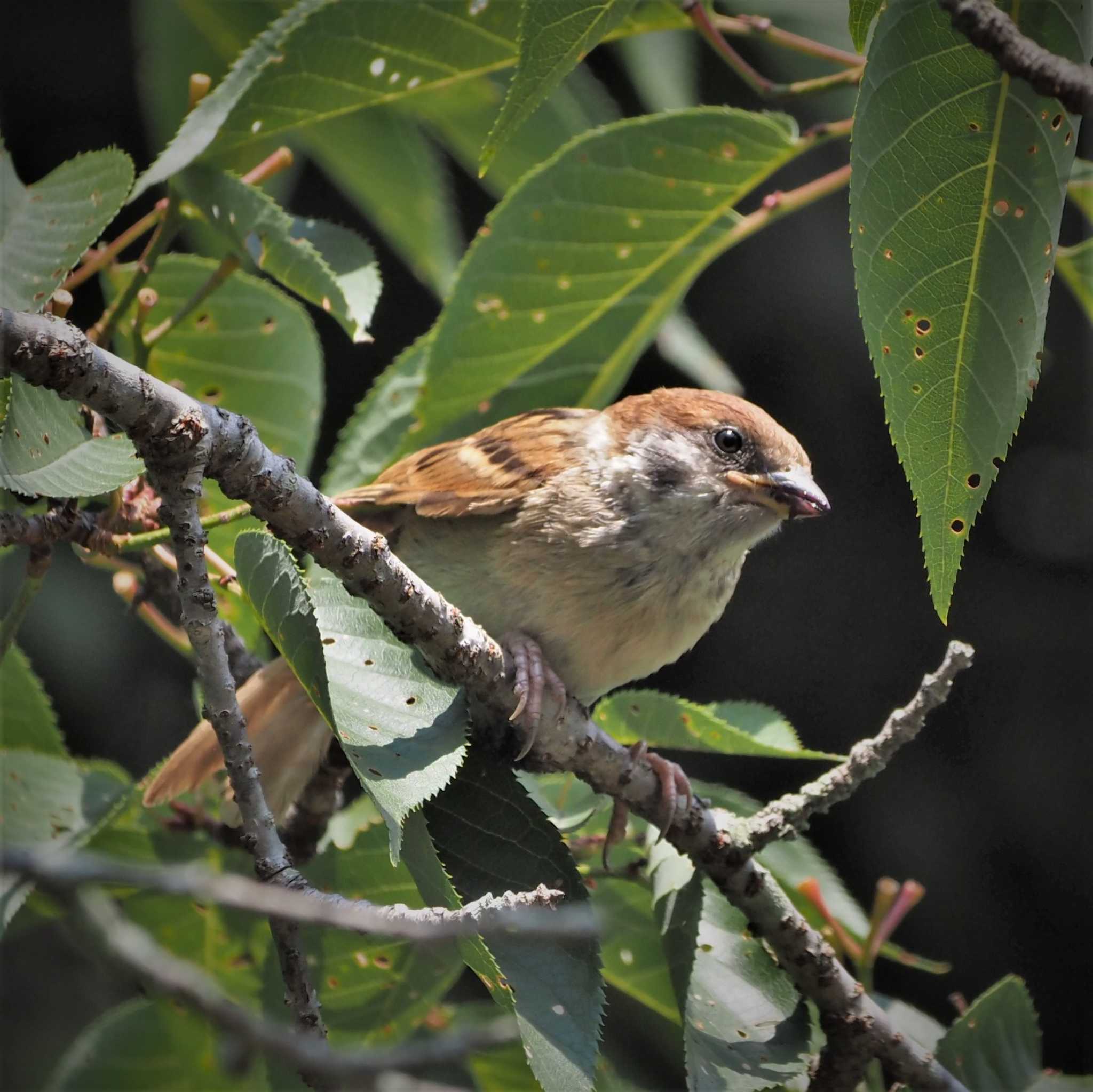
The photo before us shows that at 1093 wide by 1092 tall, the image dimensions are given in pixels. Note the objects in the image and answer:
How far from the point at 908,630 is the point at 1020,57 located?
3135mm

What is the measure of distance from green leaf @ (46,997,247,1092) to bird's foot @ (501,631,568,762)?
903mm

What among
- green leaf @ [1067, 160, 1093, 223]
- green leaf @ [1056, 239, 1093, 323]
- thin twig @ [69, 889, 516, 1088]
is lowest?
thin twig @ [69, 889, 516, 1088]

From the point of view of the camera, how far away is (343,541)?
5.04ft

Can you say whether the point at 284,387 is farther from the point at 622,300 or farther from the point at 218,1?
the point at 218,1

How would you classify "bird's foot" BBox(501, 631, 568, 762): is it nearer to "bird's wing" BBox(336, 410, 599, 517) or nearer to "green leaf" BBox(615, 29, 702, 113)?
"bird's wing" BBox(336, 410, 599, 517)

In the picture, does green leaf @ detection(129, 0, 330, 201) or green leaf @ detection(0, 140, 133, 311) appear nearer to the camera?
green leaf @ detection(0, 140, 133, 311)

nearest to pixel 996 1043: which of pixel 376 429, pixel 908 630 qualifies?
pixel 376 429

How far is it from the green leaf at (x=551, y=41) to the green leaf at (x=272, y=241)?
1.63 feet

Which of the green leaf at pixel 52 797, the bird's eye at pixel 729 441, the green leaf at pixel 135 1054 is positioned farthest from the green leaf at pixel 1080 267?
the green leaf at pixel 135 1054

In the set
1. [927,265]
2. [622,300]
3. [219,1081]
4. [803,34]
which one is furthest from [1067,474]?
[219,1081]

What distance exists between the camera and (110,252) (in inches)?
81.8

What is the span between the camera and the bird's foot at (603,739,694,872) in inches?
78.6

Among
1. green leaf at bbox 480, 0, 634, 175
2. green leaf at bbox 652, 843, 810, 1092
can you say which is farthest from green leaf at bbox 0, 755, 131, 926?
green leaf at bbox 480, 0, 634, 175

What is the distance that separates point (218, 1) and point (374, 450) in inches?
39.8
